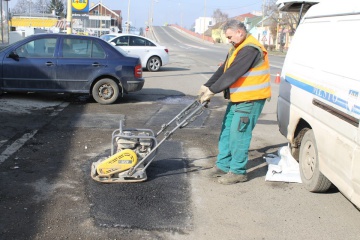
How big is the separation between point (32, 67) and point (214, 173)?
6.15m

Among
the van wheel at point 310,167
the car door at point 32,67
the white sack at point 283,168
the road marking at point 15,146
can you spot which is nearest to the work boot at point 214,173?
the white sack at point 283,168

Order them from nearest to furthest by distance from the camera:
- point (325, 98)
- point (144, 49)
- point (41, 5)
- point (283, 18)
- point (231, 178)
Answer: point (325, 98), point (231, 178), point (144, 49), point (283, 18), point (41, 5)

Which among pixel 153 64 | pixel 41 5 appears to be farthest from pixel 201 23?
pixel 153 64

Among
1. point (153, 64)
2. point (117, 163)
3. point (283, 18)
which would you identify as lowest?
point (117, 163)

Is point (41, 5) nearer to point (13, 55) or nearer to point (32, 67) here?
point (13, 55)

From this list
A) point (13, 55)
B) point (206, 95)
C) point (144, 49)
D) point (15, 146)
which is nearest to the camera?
point (206, 95)

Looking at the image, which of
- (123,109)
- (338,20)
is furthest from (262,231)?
(123,109)

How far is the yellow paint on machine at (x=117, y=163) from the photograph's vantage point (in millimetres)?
5098

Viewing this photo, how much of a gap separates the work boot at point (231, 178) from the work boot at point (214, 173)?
0.25 m

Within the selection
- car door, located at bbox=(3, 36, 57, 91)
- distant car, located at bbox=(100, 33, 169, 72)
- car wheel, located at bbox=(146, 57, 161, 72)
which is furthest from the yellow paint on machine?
car wheel, located at bbox=(146, 57, 161, 72)

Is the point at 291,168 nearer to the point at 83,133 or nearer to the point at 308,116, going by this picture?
the point at 308,116

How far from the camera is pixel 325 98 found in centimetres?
453

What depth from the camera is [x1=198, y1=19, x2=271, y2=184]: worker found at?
507cm

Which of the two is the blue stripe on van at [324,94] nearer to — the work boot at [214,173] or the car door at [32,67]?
the work boot at [214,173]
